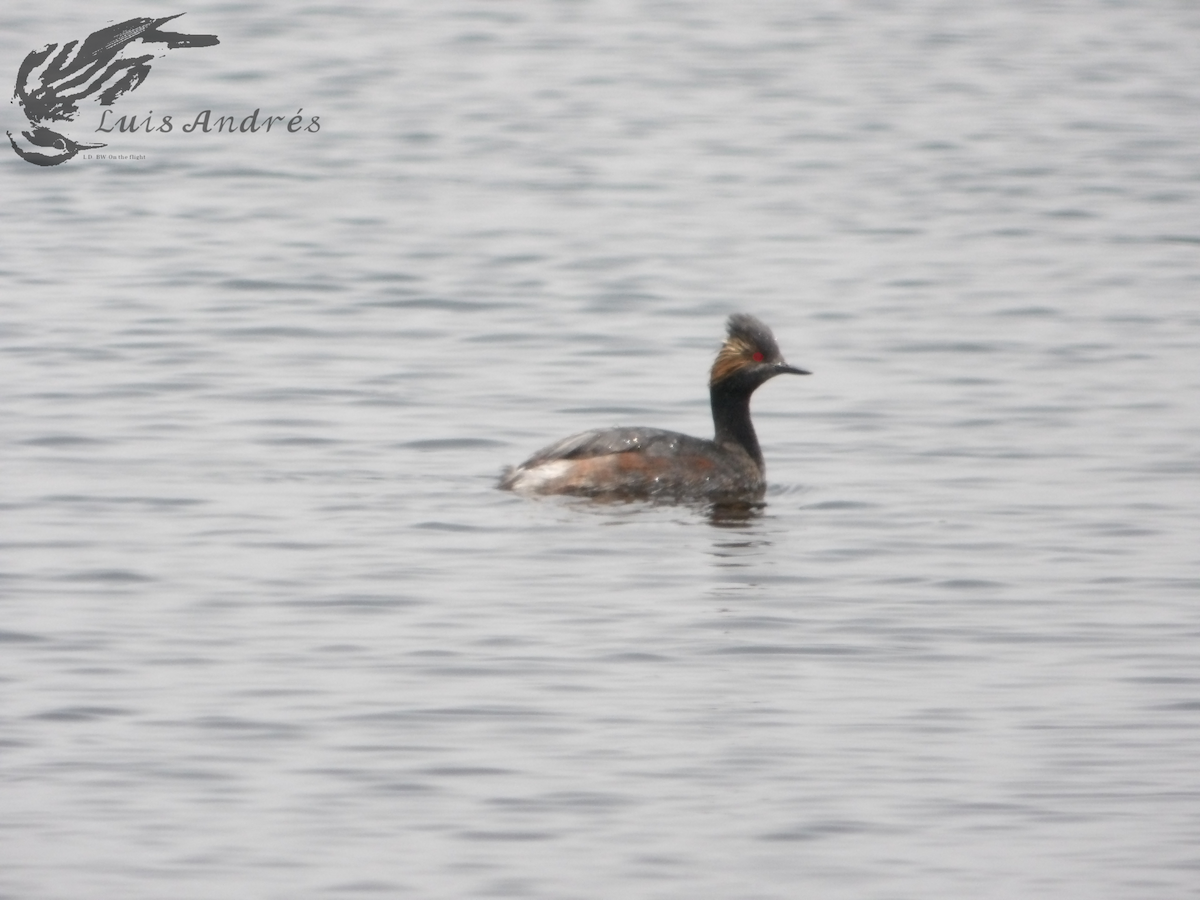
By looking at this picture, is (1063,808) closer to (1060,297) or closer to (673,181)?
(1060,297)

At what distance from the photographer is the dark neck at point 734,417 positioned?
43.0ft

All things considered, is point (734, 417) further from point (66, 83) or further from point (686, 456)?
point (66, 83)

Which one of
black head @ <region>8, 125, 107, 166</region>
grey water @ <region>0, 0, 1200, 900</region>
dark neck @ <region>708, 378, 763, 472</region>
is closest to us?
grey water @ <region>0, 0, 1200, 900</region>

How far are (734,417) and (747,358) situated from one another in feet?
1.24

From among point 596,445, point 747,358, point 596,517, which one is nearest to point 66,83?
point 747,358

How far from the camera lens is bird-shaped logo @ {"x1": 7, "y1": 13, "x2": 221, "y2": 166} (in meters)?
24.4

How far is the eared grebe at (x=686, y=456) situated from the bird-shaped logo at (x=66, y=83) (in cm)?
1206

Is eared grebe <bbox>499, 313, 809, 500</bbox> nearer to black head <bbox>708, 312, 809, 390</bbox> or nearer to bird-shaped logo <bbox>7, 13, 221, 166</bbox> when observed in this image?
black head <bbox>708, 312, 809, 390</bbox>

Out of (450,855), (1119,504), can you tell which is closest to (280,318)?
(1119,504)

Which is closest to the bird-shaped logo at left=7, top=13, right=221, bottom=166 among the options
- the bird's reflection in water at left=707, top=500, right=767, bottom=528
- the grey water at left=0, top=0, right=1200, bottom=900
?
the grey water at left=0, top=0, right=1200, bottom=900

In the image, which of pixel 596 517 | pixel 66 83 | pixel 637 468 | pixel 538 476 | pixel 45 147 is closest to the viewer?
pixel 596 517

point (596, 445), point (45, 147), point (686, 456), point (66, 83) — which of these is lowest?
point (686, 456)

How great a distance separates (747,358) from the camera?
44.1ft

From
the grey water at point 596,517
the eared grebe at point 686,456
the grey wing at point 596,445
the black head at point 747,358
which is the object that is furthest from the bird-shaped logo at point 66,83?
the grey wing at point 596,445
